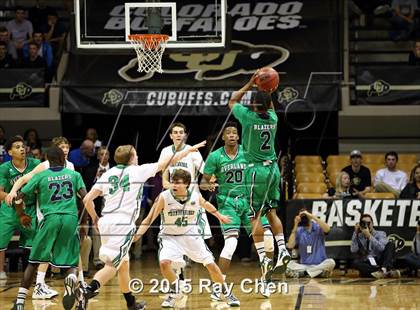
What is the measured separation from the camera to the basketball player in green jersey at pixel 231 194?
12.6 m

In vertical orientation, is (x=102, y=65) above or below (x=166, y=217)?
above

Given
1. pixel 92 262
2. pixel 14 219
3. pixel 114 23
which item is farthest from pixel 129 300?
pixel 114 23

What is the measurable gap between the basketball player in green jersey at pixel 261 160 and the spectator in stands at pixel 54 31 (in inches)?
288

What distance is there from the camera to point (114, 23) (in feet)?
62.3

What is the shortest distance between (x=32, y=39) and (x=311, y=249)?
666cm

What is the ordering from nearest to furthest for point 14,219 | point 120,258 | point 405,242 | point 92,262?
point 120,258, point 14,219, point 405,242, point 92,262

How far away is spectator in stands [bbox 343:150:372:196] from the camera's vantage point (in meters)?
16.3

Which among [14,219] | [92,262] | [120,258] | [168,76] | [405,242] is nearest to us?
[120,258]

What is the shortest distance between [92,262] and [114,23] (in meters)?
4.77

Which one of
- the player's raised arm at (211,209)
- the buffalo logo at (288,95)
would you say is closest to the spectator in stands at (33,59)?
the buffalo logo at (288,95)

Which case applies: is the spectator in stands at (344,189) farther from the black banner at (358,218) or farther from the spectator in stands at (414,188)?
the spectator in stands at (414,188)

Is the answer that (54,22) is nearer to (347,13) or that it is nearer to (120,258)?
(347,13)

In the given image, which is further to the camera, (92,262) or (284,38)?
(284,38)

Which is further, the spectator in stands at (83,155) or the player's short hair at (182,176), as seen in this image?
the spectator in stands at (83,155)
